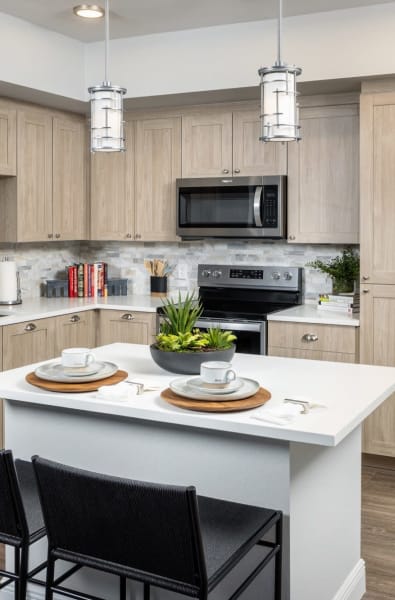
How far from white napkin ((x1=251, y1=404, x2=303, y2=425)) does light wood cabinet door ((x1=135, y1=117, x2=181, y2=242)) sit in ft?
10.4

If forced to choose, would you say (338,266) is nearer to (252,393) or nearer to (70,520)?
(252,393)

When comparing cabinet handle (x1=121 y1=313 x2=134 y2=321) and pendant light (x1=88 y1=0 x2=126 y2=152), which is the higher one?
pendant light (x1=88 y1=0 x2=126 y2=152)

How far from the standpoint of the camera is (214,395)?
2215 millimetres

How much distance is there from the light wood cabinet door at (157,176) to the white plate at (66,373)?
104 inches

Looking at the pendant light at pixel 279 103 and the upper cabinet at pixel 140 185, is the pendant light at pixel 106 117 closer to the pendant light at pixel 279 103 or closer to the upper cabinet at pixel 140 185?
the pendant light at pixel 279 103

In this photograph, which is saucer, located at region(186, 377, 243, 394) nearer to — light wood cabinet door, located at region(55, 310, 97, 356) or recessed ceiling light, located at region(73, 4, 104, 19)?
light wood cabinet door, located at region(55, 310, 97, 356)

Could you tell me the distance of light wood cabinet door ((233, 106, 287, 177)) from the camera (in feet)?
15.6

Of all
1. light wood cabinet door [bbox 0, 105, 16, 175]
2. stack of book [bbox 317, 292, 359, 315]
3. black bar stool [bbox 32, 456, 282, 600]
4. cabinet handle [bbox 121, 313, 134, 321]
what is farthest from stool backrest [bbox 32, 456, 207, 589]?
light wood cabinet door [bbox 0, 105, 16, 175]

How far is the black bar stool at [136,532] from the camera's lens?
1.68 meters

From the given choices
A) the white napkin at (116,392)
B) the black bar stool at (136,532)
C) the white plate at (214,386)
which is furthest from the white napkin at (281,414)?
the white napkin at (116,392)

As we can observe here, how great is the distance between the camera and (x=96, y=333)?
16.8 feet

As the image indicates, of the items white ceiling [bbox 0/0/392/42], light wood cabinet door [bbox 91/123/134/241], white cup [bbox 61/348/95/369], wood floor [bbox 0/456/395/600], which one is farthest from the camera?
light wood cabinet door [bbox 91/123/134/241]

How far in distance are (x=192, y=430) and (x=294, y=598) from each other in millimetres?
604

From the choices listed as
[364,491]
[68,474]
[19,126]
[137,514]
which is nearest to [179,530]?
[137,514]
